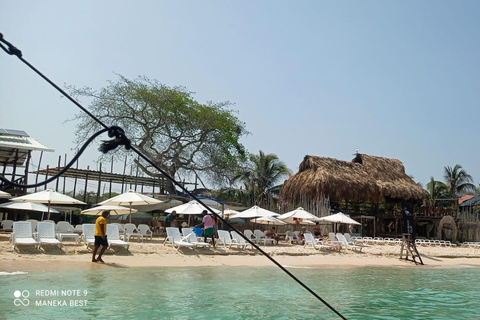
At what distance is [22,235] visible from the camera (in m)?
12.3

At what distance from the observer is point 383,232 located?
29297 millimetres

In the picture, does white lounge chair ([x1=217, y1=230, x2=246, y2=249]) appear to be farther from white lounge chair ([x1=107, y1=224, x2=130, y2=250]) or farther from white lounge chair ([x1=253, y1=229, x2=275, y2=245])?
white lounge chair ([x1=107, y1=224, x2=130, y2=250])

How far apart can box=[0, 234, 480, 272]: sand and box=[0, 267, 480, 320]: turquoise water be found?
0.90 meters

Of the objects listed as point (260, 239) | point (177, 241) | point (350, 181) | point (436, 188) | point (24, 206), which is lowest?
point (177, 241)

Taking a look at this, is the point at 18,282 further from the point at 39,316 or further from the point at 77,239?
the point at 77,239

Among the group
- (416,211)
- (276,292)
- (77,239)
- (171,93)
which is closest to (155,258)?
(77,239)

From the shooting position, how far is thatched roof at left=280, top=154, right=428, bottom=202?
25328 mm

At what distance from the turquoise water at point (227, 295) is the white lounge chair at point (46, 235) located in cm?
251

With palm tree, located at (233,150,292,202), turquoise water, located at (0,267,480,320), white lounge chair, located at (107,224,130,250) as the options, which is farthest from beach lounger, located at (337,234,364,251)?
palm tree, located at (233,150,292,202)

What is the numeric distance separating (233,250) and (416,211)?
1619 cm

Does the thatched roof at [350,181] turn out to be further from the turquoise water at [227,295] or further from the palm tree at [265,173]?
the turquoise water at [227,295]

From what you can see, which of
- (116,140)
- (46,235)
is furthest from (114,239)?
(116,140)

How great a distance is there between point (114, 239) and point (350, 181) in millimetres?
16189

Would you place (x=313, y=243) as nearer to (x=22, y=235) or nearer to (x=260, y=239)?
(x=260, y=239)
